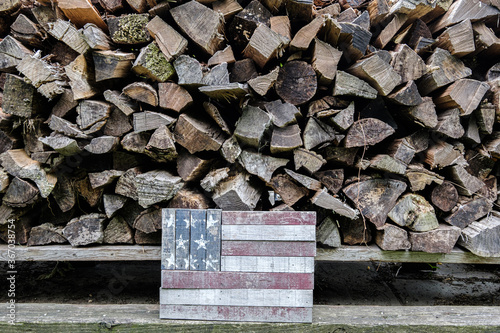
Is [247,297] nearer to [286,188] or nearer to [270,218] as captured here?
[270,218]

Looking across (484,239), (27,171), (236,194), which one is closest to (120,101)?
(27,171)

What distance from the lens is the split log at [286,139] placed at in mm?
1869

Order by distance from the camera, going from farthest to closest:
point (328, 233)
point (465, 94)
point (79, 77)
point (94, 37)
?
point (328, 233) → point (465, 94) → point (79, 77) → point (94, 37)

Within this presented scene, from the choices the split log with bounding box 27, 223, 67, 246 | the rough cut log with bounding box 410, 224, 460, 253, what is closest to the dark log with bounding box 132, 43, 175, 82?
the split log with bounding box 27, 223, 67, 246

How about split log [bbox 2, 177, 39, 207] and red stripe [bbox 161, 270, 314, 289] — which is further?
split log [bbox 2, 177, 39, 207]

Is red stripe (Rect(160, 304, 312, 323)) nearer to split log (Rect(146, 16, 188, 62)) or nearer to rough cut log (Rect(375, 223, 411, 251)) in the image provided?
rough cut log (Rect(375, 223, 411, 251))

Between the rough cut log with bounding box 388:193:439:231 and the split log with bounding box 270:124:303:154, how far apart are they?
0.87 m

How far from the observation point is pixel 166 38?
1.82 metres

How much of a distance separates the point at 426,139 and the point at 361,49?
0.80m

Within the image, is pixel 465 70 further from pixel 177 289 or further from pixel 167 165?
pixel 177 289

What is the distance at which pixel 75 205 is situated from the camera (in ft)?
7.48

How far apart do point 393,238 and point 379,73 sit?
3.75ft

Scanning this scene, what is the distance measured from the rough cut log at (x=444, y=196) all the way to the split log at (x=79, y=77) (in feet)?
8.27

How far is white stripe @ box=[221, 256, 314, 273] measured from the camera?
1.88 m
